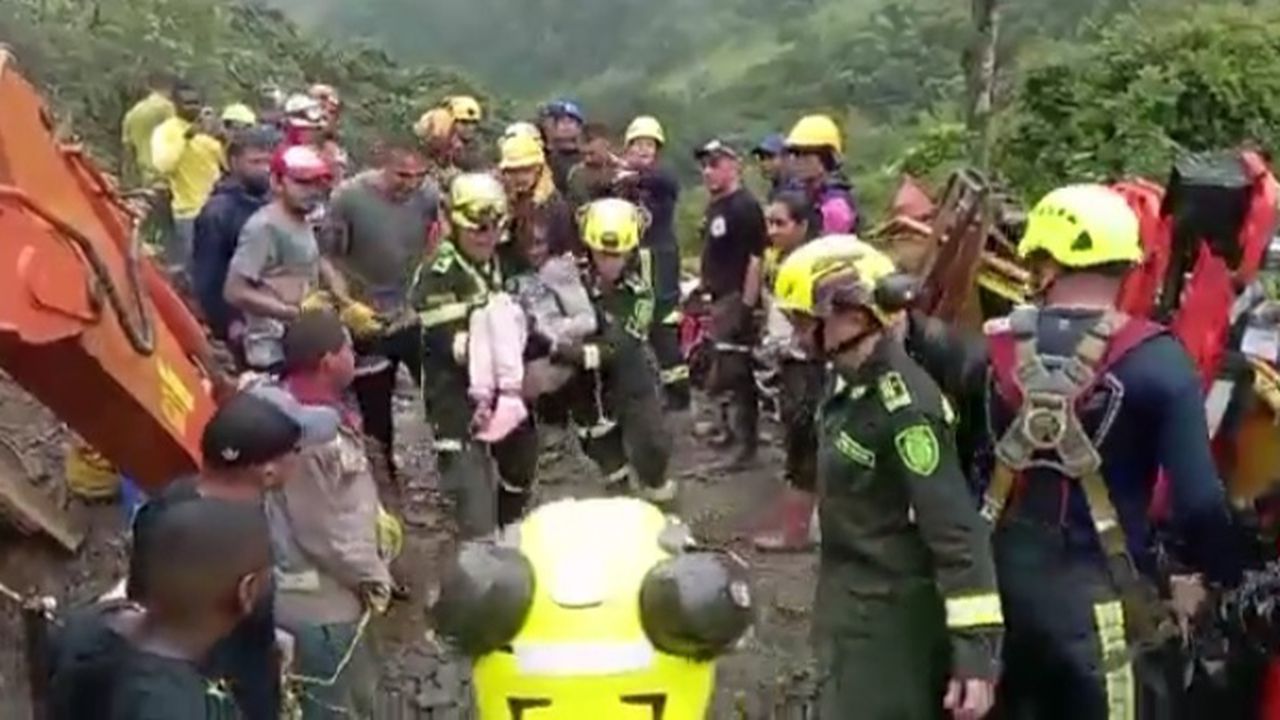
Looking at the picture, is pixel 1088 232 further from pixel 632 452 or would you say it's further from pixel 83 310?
pixel 632 452

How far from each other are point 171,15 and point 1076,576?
24.0 m

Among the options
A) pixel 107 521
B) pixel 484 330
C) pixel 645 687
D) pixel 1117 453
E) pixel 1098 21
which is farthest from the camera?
pixel 1098 21

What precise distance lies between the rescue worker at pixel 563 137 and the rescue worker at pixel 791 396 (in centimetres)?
195

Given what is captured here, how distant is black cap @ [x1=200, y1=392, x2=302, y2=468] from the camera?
457 cm

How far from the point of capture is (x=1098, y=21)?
26281mm

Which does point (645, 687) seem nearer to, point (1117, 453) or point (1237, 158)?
point (1117, 453)

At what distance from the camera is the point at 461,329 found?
322 inches

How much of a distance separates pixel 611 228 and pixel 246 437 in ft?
15.6

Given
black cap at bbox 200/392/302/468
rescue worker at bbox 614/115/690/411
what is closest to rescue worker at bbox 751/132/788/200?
rescue worker at bbox 614/115/690/411

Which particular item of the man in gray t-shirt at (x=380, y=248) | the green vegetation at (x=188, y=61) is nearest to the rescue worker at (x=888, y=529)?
the man in gray t-shirt at (x=380, y=248)

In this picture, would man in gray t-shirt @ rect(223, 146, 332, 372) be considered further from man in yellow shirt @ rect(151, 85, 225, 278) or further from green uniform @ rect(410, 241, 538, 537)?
man in yellow shirt @ rect(151, 85, 225, 278)

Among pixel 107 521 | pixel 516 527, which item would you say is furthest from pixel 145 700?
pixel 107 521

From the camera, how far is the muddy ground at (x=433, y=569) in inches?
305

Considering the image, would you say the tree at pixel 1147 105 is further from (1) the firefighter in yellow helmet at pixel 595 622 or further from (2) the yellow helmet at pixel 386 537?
Result: (1) the firefighter in yellow helmet at pixel 595 622
